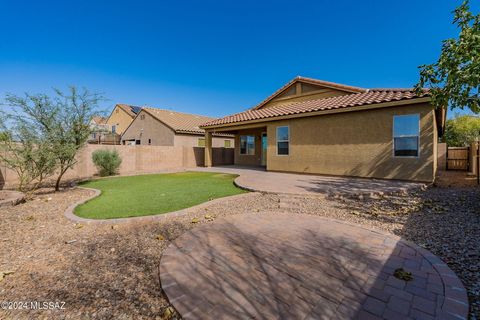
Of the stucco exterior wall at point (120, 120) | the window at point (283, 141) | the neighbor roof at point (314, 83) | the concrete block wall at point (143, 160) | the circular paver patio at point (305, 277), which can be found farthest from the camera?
the stucco exterior wall at point (120, 120)

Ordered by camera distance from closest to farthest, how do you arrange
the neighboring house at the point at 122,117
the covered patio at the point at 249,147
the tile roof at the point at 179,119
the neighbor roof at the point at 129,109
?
the covered patio at the point at 249,147, the tile roof at the point at 179,119, the neighbor roof at the point at 129,109, the neighboring house at the point at 122,117

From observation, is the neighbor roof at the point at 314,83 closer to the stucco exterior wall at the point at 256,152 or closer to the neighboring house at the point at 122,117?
the stucco exterior wall at the point at 256,152

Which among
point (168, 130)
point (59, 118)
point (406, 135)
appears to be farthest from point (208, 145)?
point (406, 135)

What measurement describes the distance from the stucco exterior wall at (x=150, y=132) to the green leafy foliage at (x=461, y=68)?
20.6 metres

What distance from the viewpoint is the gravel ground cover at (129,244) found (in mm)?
2379

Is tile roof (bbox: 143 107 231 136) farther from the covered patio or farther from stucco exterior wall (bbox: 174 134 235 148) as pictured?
the covered patio

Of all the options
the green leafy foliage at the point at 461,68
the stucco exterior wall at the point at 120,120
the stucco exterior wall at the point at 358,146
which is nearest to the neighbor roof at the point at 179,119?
the stucco exterior wall at the point at 120,120

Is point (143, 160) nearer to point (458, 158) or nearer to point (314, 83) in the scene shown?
point (314, 83)

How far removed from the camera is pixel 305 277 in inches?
105

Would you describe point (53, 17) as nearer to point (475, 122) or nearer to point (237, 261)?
point (237, 261)

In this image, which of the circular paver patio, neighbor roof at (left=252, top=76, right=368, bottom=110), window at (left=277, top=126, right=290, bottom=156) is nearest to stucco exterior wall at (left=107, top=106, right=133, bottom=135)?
neighbor roof at (left=252, top=76, right=368, bottom=110)

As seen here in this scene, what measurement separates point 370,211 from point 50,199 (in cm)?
946

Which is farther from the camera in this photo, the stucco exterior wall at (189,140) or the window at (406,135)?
the stucco exterior wall at (189,140)

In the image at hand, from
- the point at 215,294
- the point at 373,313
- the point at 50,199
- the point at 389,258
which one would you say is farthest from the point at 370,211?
the point at 50,199
